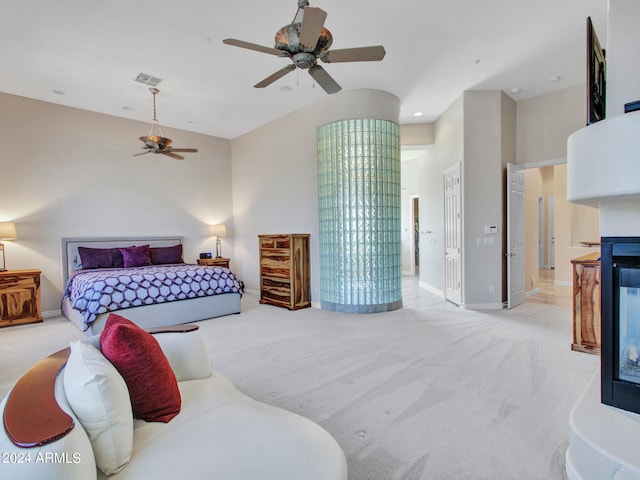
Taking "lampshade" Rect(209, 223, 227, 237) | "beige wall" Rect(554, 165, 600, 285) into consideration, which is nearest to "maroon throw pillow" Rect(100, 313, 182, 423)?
"lampshade" Rect(209, 223, 227, 237)

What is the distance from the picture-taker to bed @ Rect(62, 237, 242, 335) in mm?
3936

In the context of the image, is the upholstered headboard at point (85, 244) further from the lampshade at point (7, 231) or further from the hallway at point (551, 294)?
the hallway at point (551, 294)

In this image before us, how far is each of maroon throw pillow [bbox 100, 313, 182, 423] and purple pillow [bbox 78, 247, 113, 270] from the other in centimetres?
464

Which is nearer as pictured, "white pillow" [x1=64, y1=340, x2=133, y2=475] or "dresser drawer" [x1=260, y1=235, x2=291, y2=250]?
"white pillow" [x1=64, y1=340, x2=133, y2=475]

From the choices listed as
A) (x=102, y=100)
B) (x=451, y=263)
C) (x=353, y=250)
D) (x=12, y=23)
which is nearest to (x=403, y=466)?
(x=353, y=250)

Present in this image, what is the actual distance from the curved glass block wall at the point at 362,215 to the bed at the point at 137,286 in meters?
1.72

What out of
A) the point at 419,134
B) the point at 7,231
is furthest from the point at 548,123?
the point at 7,231

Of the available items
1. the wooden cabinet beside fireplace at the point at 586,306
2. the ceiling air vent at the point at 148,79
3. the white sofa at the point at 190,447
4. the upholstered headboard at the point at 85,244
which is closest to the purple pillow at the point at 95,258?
the upholstered headboard at the point at 85,244

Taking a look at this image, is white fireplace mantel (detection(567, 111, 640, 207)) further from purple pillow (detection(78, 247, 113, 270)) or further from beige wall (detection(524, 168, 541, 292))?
purple pillow (detection(78, 247, 113, 270))

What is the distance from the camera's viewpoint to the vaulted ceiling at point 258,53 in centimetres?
311

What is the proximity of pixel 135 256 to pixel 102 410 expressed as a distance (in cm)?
512

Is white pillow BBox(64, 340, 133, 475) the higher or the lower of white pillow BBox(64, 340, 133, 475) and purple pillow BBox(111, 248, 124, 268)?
the lower

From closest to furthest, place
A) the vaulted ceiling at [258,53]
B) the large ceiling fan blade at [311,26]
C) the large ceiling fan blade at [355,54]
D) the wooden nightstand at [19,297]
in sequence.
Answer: the large ceiling fan blade at [311,26] < the large ceiling fan blade at [355,54] < the vaulted ceiling at [258,53] < the wooden nightstand at [19,297]

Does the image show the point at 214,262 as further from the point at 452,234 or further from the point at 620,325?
the point at 620,325
